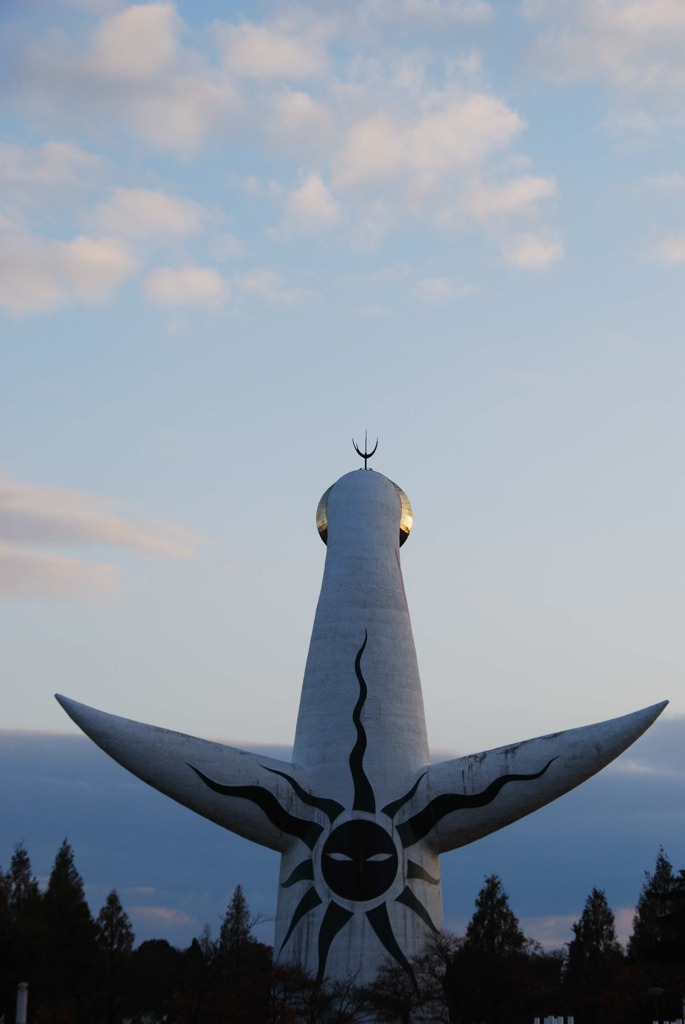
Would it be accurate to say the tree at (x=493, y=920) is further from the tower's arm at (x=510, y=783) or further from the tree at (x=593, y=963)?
the tower's arm at (x=510, y=783)

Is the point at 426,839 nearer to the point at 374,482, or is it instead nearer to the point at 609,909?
the point at 374,482

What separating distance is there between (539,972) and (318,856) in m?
9.82

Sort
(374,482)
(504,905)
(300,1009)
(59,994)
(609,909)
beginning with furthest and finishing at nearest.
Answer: (609,909)
(504,905)
(59,994)
(374,482)
(300,1009)

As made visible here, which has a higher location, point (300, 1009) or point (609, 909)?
point (609, 909)

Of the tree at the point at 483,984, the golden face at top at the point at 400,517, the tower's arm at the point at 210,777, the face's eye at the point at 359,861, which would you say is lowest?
the tree at the point at 483,984

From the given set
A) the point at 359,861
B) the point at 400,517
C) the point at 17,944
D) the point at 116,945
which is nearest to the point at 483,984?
the point at 359,861

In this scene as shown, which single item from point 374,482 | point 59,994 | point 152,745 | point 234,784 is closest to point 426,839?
point 234,784

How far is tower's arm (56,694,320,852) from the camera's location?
36.8m

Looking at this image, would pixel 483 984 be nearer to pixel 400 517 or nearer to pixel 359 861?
pixel 359 861

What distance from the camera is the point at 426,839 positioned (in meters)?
37.0

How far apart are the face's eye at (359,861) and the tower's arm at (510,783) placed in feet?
2.31

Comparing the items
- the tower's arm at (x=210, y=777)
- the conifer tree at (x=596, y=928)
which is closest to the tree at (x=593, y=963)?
the conifer tree at (x=596, y=928)

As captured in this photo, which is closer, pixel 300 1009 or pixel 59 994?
pixel 300 1009

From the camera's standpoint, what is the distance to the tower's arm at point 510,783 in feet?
Answer: 121
